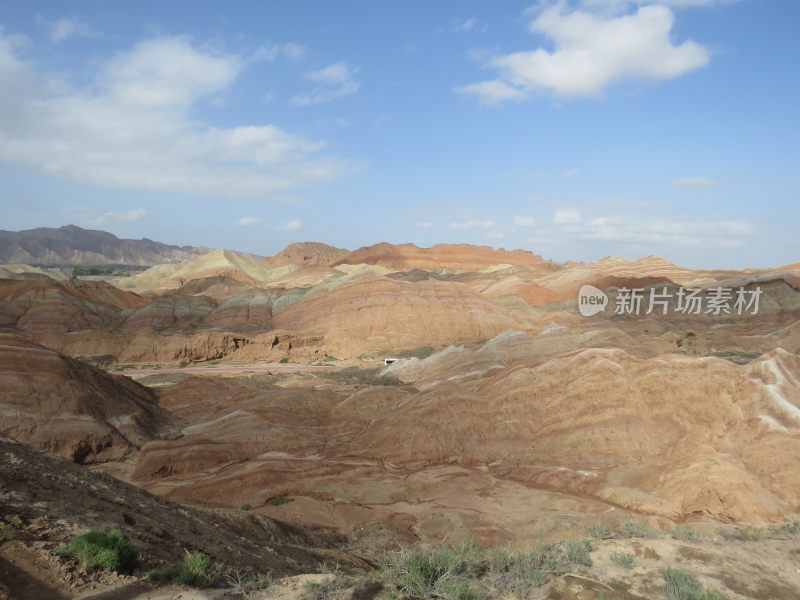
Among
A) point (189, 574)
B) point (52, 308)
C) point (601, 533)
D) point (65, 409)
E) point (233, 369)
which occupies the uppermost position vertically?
point (189, 574)

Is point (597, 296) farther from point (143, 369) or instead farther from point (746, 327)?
point (143, 369)

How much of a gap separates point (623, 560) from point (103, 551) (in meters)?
5.84

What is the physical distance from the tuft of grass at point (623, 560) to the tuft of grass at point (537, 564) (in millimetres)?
313

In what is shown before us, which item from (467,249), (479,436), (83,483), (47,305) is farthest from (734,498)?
(467,249)

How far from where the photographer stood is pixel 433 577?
17.7 feet

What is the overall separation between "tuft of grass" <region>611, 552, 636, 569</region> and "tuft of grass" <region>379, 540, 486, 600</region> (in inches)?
71.7

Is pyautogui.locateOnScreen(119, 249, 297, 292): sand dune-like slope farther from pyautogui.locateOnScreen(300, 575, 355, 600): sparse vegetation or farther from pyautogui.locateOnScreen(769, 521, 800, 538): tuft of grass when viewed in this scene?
pyautogui.locateOnScreen(300, 575, 355, 600): sparse vegetation

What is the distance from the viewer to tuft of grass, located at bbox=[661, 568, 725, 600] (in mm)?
5387

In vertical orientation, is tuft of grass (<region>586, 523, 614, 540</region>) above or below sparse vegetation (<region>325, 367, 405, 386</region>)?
above

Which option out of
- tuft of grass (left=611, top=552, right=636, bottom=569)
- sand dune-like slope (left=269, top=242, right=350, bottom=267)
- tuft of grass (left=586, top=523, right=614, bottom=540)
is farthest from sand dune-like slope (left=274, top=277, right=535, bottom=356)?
sand dune-like slope (left=269, top=242, right=350, bottom=267)

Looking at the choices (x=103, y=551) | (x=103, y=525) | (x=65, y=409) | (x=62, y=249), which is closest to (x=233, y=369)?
(x=65, y=409)

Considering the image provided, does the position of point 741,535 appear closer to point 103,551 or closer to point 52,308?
point 103,551

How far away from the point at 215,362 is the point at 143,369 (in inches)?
174

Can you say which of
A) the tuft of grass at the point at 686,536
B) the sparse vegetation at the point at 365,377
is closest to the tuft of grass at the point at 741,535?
the tuft of grass at the point at 686,536
